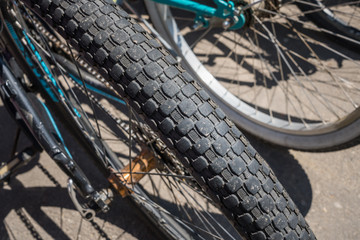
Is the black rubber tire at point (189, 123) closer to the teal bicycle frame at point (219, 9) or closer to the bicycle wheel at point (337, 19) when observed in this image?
the teal bicycle frame at point (219, 9)

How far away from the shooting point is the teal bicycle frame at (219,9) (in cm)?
142

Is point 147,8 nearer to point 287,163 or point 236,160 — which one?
point 287,163

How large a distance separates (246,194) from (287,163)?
0.93 metres

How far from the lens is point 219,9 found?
147 centimetres

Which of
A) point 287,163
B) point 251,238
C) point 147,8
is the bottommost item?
point 287,163

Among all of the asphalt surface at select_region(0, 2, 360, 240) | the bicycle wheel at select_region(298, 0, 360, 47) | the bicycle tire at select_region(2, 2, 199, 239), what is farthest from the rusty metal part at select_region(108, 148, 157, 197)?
the bicycle wheel at select_region(298, 0, 360, 47)

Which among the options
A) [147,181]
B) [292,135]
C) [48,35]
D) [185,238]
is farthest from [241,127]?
[48,35]

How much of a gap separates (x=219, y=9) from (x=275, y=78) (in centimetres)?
58

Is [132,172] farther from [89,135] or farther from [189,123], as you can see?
[189,123]

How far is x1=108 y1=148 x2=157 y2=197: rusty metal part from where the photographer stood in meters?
1.17

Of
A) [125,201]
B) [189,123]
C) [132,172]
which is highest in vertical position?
[189,123]

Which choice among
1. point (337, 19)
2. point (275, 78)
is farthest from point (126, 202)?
point (337, 19)

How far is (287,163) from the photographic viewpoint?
66.7 inches

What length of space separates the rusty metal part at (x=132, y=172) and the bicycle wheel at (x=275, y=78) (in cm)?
66
